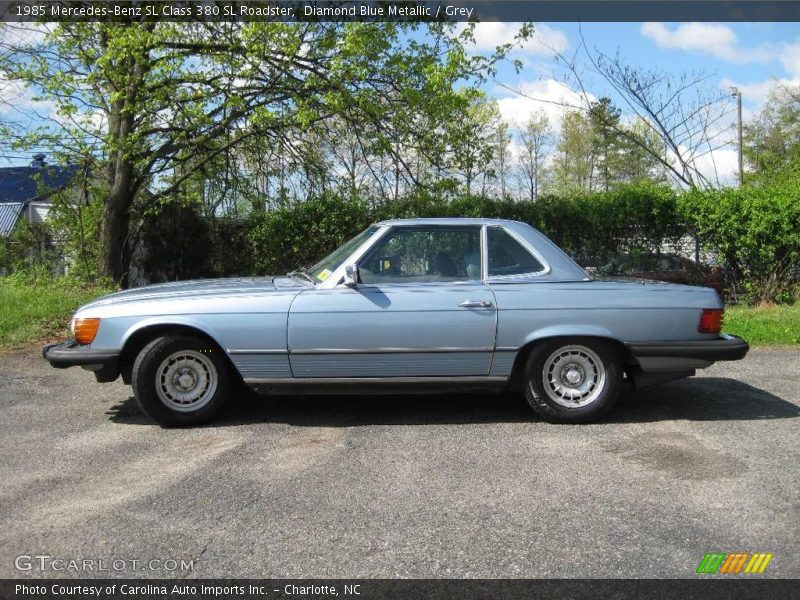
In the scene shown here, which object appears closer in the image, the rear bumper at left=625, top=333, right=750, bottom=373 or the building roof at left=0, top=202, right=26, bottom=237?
the rear bumper at left=625, top=333, right=750, bottom=373

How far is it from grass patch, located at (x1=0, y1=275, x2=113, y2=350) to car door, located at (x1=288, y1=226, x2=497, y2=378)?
4.99 m

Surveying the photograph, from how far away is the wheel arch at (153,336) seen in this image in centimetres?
547

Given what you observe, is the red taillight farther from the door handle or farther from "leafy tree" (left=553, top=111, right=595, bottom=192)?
"leafy tree" (left=553, top=111, right=595, bottom=192)

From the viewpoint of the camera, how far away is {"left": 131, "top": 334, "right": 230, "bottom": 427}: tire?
5492 millimetres

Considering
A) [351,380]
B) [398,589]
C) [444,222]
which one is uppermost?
[444,222]

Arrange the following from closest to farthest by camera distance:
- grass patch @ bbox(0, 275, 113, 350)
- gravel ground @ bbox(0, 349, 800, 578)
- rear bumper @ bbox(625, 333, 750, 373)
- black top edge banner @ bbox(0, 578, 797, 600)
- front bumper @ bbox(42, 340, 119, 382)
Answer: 1. black top edge banner @ bbox(0, 578, 797, 600)
2. gravel ground @ bbox(0, 349, 800, 578)
3. front bumper @ bbox(42, 340, 119, 382)
4. rear bumper @ bbox(625, 333, 750, 373)
5. grass patch @ bbox(0, 275, 113, 350)

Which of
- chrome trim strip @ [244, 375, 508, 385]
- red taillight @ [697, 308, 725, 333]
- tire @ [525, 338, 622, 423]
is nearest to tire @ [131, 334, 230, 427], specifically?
chrome trim strip @ [244, 375, 508, 385]

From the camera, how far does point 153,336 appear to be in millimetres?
5641

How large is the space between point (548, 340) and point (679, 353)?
97cm

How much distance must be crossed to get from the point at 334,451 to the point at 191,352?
1.38 m

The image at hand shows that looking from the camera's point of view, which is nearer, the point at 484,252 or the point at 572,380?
the point at 572,380

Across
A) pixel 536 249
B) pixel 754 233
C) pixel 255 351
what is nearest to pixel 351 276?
pixel 255 351

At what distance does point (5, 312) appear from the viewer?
9.81m

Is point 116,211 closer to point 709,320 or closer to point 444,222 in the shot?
point 444,222
